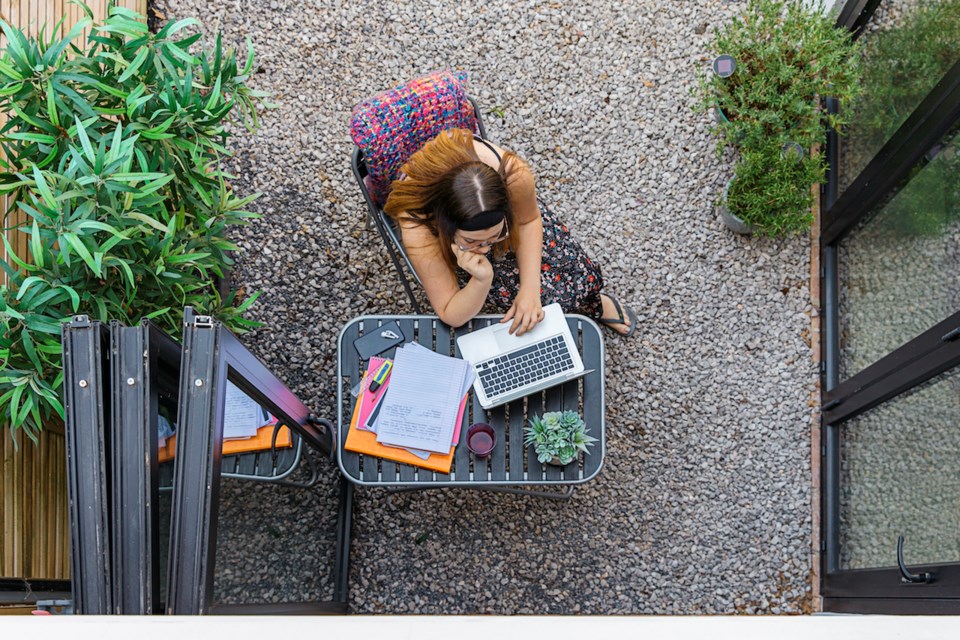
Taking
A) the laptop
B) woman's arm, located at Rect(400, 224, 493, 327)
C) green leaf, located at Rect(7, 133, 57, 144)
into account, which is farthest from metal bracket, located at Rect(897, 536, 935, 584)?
green leaf, located at Rect(7, 133, 57, 144)

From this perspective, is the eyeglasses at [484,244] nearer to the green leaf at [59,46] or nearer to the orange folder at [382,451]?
the orange folder at [382,451]

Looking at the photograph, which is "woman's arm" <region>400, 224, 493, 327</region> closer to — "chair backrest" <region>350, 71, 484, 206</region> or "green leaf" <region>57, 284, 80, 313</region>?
"chair backrest" <region>350, 71, 484, 206</region>

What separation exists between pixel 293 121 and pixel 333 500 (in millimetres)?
1588

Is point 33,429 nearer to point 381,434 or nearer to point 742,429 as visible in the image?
point 381,434

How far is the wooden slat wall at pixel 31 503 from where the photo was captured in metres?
2.02

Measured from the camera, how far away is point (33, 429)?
2.07 metres

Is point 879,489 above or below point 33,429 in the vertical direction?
below

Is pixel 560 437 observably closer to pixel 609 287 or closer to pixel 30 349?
pixel 609 287

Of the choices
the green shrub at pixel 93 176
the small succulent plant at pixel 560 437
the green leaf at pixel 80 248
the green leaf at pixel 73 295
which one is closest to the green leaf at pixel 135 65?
the green shrub at pixel 93 176

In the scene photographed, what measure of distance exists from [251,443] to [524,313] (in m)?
0.88

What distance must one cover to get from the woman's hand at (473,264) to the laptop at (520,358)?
0.18m

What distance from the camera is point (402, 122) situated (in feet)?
7.26

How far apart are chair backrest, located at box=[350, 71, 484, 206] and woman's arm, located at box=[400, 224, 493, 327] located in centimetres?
24
